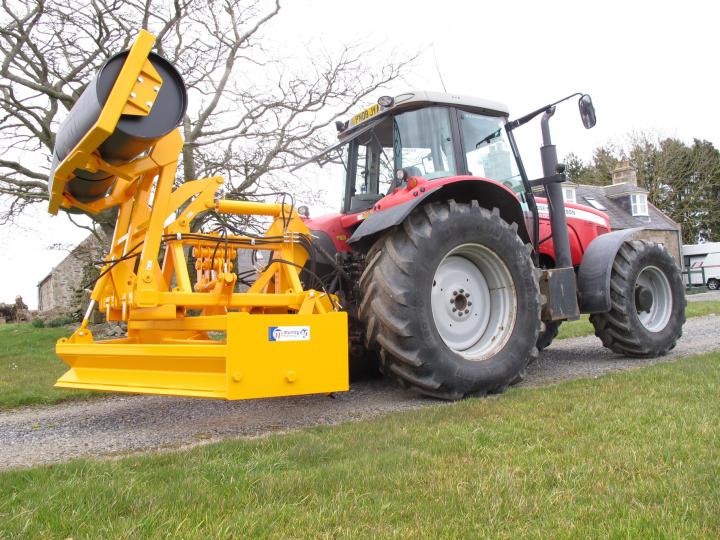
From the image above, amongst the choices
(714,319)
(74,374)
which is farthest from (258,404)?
(714,319)

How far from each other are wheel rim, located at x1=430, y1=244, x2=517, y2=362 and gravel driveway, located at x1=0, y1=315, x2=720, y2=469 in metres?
0.63

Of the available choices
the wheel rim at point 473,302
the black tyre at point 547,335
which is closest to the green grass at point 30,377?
the wheel rim at point 473,302

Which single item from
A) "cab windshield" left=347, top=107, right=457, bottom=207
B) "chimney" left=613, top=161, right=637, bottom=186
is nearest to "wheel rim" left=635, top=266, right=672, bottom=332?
"cab windshield" left=347, top=107, right=457, bottom=207

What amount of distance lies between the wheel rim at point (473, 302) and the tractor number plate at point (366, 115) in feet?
4.83

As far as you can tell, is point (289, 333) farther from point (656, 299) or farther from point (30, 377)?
point (656, 299)

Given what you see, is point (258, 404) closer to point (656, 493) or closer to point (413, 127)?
point (413, 127)

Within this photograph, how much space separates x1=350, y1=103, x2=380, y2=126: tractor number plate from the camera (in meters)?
5.43

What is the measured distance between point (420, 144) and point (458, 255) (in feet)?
3.31

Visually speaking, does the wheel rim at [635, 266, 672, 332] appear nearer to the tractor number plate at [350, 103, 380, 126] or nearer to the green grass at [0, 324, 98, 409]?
the tractor number plate at [350, 103, 380, 126]

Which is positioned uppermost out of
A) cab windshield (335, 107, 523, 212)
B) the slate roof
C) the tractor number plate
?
the slate roof

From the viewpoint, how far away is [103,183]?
14.4 ft

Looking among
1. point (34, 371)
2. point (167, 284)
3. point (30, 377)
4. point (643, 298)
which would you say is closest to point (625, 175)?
point (643, 298)

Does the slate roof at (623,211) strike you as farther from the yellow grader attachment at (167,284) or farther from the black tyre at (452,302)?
the yellow grader attachment at (167,284)

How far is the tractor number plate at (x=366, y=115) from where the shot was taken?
17.8 feet
